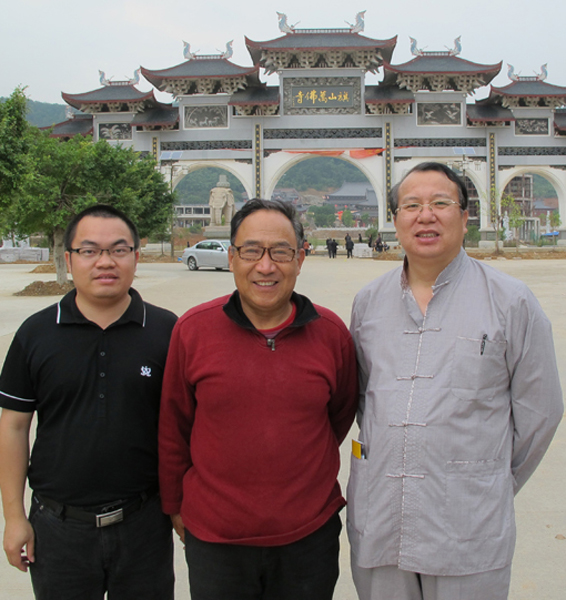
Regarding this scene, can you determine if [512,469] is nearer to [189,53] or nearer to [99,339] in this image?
[99,339]

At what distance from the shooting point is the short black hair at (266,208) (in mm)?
1604

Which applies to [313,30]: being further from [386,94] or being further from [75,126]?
[75,126]

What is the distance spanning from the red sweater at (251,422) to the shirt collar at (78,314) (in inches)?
7.0

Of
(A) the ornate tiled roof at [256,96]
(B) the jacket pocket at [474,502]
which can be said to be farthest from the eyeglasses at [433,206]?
(A) the ornate tiled roof at [256,96]

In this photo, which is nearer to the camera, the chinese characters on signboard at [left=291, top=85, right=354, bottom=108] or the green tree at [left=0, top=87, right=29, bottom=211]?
the green tree at [left=0, top=87, right=29, bottom=211]

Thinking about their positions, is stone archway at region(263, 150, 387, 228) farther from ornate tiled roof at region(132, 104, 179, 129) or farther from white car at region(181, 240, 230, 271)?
white car at region(181, 240, 230, 271)

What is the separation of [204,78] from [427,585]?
27728mm

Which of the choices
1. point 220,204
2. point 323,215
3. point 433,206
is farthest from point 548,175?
point 323,215

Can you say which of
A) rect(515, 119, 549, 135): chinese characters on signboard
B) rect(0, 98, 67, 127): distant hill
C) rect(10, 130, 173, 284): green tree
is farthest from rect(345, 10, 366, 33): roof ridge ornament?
rect(0, 98, 67, 127): distant hill

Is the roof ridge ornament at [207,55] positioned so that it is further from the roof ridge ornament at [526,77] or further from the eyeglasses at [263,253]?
the eyeglasses at [263,253]

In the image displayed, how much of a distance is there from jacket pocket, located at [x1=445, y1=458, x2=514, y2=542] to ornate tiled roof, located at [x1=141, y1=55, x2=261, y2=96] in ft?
88.6

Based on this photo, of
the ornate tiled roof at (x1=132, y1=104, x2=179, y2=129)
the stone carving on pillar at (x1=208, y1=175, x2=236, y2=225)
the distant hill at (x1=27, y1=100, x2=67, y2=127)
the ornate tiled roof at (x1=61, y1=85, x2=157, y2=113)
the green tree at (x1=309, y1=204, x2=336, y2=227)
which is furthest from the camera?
the distant hill at (x1=27, y1=100, x2=67, y2=127)

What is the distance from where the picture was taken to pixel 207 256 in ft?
62.8

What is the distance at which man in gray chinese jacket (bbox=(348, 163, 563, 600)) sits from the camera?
1.47 meters
